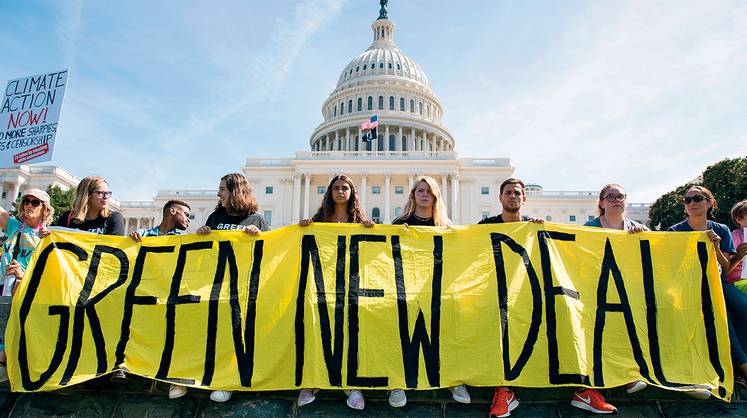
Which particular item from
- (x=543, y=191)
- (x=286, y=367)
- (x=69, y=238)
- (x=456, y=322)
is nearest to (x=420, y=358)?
(x=456, y=322)

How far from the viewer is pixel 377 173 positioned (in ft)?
185

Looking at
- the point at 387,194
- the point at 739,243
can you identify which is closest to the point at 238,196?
the point at 739,243

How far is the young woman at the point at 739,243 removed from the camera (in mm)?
5215

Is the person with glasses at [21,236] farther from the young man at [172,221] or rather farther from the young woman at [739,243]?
the young woman at [739,243]

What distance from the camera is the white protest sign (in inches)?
311

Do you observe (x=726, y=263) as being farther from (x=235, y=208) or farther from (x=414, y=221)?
(x=235, y=208)

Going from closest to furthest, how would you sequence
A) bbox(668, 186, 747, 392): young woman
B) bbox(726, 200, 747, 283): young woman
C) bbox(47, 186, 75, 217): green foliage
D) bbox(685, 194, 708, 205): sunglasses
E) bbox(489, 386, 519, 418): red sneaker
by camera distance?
bbox(489, 386, 519, 418): red sneaker → bbox(668, 186, 747, 392): young woman → bbox(726, 200, 747, 283): young woman → bbox(685, 194, 708, 205): sunglasses → bbox(47, 186, 75, 217): green foliage

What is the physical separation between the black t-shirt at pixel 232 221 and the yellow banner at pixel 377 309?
0.94ft

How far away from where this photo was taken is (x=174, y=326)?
4.62m

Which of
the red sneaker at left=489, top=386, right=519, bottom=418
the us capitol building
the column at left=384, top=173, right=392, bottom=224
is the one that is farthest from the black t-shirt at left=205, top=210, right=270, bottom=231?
the column at left=384, top=173, right=392, bottom=224

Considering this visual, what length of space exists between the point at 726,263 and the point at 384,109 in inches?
2832

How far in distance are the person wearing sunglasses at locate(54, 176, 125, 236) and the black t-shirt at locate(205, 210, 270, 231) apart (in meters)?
1.05

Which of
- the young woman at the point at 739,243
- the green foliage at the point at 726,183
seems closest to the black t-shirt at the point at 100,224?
the young woman at the point at 739,243

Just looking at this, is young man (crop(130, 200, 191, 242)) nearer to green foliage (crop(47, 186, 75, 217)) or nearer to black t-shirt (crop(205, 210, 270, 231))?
black t-shirt (crop(205, 210, 270, 231))
